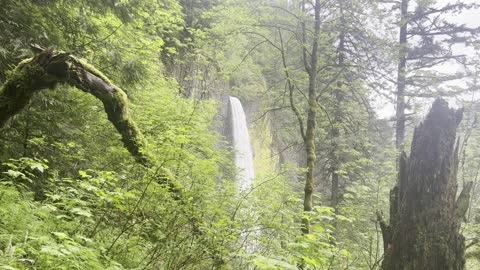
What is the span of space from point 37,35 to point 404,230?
548cm

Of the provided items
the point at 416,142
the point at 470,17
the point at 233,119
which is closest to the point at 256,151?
the point at 233,119

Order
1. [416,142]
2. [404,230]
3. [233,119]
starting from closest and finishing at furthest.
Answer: [404,230]
[416,142]
[233,119]

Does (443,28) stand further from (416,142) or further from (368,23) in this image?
(416,142)

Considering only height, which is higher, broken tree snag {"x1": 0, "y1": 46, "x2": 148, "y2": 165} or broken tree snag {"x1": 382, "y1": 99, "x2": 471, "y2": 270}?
broken tree snag {"x1": 0, "y1": 46, "x2": 148, "y2": 165}

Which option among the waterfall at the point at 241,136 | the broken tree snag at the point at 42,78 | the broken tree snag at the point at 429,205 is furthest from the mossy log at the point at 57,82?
the waterfall at the point at 241,136

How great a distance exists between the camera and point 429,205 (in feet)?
13.4

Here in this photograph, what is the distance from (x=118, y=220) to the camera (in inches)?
168


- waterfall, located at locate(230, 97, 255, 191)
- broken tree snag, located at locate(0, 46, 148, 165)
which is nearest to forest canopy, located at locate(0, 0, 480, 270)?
broken tree snag, located at locate(0, 46, 148, 165)

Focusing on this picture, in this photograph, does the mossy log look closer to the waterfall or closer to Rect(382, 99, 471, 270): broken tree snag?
Rect(382, 99, 471, 270): broken tree snag

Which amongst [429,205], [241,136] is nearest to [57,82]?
[429,205]

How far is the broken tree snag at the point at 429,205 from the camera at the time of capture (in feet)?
13.0

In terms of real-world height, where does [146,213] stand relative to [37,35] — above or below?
below

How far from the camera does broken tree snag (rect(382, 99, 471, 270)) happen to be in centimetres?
396

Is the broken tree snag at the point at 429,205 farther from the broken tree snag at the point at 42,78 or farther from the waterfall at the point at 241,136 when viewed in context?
the waterfall at the point at 241,136
